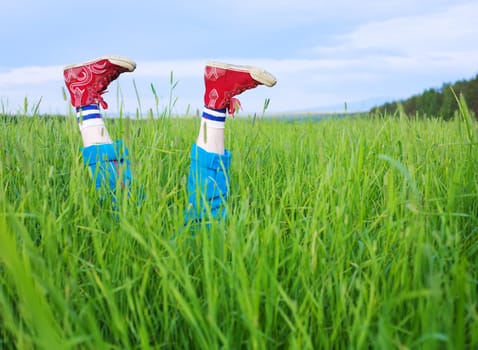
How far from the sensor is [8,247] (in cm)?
81

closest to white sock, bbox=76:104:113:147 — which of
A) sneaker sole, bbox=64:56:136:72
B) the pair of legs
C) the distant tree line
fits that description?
the pair of legs

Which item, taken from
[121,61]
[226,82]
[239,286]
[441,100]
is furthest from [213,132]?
[441,100]

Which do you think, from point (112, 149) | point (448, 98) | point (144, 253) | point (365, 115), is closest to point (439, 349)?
point (144, 253)

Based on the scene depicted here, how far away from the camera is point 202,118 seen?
1969mm

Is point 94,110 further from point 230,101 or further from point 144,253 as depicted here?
point 144,253

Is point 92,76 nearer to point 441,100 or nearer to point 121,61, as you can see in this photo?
point 121,61

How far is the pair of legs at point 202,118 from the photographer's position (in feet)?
6.01

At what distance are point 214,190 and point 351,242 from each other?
0.61 m

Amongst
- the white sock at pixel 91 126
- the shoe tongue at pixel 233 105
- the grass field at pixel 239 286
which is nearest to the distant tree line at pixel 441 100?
the shoe tongue at pixel 233 105

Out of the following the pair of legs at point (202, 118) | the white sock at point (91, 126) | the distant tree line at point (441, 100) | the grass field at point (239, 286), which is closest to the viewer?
the grass field at point (239, 286)

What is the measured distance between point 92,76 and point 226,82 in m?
0.65

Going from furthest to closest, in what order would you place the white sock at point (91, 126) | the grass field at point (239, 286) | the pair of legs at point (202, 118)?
1. the white sock at point (91, 126)
2. the pair of legs at point (202, 118)
3. the grass field at point (239, 286)

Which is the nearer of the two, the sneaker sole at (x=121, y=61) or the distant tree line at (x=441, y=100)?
the sneaker sole at (x=121, y=61)

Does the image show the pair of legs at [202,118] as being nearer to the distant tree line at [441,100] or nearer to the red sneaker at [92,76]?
the red sneaker at [92,76]
